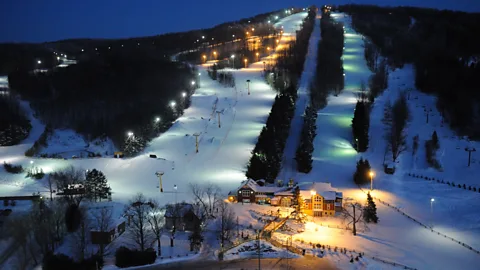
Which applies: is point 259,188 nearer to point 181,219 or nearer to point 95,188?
point 181,219

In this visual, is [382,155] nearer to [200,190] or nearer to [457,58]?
[200,190]

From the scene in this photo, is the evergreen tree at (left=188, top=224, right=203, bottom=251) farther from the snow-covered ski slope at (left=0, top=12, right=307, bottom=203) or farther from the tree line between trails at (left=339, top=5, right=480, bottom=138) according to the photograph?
the tree line between trails at (left=339, top=5, right=480, bottom=138)

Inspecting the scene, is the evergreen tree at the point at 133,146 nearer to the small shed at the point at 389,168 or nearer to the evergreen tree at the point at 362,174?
the evergreen tree at the point at 362,174

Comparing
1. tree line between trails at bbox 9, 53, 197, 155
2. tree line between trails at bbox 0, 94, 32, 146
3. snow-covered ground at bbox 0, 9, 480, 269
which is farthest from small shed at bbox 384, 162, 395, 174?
tree line between trails at bbox 0, 94, 32, 146

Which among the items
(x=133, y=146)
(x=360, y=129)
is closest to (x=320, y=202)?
(x=360, y=129)

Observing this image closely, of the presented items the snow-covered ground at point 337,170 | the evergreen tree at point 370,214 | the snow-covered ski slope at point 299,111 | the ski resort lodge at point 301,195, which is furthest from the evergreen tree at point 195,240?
the snow-covered ski slope at point 299,111

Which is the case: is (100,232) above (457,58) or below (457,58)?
below

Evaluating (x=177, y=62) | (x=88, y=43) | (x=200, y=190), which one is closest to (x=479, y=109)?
(x=200, y=190)
